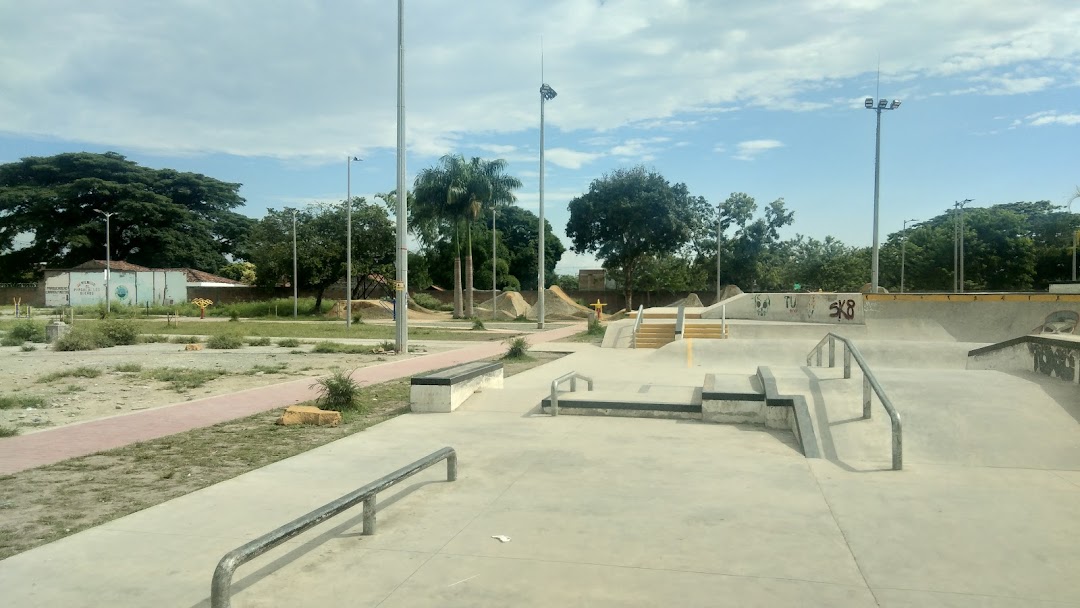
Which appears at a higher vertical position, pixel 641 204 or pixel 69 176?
pixel 69 176

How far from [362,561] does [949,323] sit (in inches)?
1020

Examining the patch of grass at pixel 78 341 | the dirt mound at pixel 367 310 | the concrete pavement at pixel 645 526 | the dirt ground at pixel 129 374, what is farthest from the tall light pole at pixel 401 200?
→ the dirt mound at pixel 367 310

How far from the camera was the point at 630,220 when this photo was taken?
54.6m

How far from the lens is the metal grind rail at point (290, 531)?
3.63 m

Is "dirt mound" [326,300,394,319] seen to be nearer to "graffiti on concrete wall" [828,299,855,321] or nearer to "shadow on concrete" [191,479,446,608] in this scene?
"graffiti on concrete wall" [828,299,855,321]

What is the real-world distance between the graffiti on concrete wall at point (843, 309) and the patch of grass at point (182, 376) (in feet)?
70.8

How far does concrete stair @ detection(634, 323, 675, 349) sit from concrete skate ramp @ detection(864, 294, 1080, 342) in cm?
809

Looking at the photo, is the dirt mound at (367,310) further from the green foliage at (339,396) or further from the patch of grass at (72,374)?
the green foliage at (339,396)

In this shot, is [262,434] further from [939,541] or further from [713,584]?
[939,541]

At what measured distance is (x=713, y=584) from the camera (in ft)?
13.9

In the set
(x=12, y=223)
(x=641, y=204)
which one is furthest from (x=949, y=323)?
(x=12, y=223)

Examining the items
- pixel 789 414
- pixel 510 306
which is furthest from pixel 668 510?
pixel 510 306

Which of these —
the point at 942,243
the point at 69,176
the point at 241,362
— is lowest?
the point at 241,362

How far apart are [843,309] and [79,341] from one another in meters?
25.8
